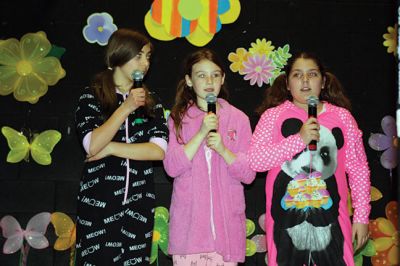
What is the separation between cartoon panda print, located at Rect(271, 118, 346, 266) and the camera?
298 centimetres

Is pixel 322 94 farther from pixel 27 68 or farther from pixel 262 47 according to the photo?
pixel 27 68

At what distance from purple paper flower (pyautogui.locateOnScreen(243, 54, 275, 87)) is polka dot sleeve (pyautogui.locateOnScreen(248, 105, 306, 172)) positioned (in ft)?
1.86

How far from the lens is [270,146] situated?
10.2ft

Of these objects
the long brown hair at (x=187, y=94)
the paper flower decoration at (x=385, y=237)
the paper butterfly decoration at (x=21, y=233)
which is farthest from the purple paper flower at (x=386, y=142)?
the paper butterfly decoration at (x=21, y=233)

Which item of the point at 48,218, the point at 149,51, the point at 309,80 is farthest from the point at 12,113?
the point at 309,80

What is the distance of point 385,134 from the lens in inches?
151

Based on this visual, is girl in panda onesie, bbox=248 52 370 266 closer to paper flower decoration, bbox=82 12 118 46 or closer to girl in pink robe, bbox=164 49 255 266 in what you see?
girl in pink robe, bbox=164 49 255 266

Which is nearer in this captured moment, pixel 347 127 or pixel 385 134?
pixel 347 127

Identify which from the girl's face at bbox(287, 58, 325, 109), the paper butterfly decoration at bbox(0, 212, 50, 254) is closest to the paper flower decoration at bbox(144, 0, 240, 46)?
the girl's face at bbox(287, 58, 325, 109)

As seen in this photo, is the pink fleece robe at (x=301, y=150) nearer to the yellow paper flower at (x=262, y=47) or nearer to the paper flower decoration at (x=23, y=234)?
the yellow paper flower at (x=262, y=47)

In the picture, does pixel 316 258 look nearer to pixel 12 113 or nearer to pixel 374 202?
pixel 374 202

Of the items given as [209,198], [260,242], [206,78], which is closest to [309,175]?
[209,198]

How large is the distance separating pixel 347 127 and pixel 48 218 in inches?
67.6

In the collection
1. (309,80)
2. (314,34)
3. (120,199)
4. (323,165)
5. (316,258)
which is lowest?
(316,258)
